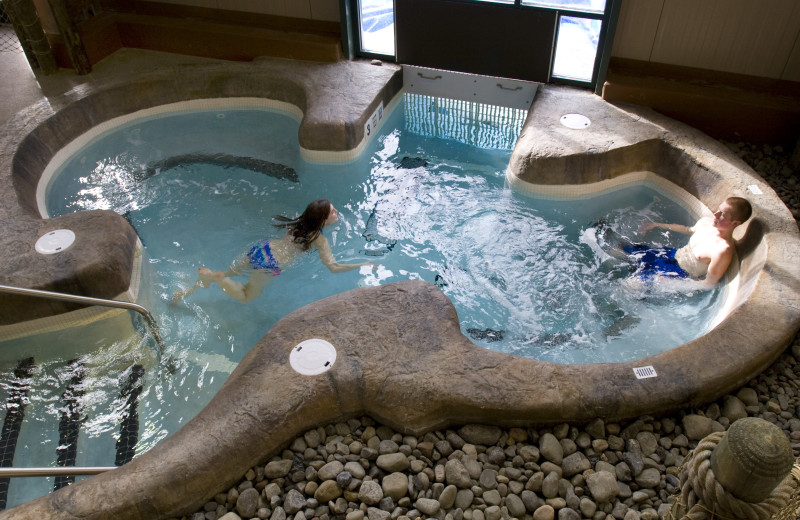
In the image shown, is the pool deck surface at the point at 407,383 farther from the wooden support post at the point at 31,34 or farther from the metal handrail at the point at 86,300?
the wooden support post at the point at 31,34

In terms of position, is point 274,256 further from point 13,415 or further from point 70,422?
point 13,415

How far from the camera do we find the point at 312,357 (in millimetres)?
3398

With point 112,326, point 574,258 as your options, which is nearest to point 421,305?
point 574,258

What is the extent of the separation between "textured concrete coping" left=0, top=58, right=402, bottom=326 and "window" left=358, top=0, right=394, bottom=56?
333mm

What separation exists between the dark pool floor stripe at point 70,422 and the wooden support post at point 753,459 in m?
3.55

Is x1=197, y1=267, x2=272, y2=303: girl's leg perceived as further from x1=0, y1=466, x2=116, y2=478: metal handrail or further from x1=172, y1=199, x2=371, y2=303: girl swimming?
x1=0, y1=466, x2=116, y2=478: metal handrail

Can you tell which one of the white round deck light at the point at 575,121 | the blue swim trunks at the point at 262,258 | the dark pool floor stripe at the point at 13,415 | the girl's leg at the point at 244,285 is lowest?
the dark pool floor stripe at the point at 13,415

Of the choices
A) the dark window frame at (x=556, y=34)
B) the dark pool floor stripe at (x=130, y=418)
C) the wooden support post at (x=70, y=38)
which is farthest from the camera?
the wooden support post at (x=70, y=38)

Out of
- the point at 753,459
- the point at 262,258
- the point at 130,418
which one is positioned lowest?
the point at 130,418

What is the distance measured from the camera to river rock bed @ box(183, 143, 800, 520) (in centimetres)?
284

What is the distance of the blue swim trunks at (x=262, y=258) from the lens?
14.4 feet

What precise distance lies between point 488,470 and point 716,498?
1.68 metres

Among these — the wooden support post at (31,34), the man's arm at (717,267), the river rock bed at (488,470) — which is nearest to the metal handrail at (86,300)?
the river rock bed at (488,470)

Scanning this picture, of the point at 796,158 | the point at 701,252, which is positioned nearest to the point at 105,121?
the point at 701,252
